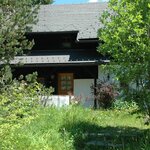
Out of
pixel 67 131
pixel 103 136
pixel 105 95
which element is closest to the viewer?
pixel 67 131

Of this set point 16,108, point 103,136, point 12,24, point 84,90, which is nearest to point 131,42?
point 103,136

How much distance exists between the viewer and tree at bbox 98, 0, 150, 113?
10672 millimetres

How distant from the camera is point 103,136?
11.8 metres

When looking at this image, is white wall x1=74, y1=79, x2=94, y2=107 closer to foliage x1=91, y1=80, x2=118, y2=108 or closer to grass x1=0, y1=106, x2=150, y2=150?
foliage x1=91, y1=80, x2=118, y2=108

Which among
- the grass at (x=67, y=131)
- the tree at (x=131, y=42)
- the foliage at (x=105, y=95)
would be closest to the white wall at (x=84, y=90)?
the foliage at (x=105, y=95)

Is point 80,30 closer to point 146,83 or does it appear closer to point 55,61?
point 55,61

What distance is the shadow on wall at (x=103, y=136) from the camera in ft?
35.3

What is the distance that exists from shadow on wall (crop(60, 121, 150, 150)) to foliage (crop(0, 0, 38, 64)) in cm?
592

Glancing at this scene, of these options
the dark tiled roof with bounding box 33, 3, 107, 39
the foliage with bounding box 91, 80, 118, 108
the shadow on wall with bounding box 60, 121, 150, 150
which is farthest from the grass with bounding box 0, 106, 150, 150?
the dark tiled roof with bounding box 33, 3, 107, 39

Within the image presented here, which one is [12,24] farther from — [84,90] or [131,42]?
[131,42]

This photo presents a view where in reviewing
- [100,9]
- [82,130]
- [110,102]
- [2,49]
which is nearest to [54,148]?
[82,130]

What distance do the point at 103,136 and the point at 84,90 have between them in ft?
41.0

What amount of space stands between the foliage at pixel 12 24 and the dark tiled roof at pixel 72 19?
651cm

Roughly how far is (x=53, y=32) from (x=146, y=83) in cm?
1580
